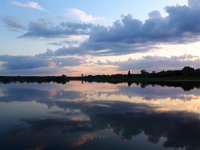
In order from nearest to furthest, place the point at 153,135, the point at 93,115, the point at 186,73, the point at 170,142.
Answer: the point at 170,142 → the point at 153,135 → the point at 93,115 → the point at 186,73

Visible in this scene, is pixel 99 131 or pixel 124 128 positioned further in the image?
pixel 124 128

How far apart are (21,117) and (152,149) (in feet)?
47.1

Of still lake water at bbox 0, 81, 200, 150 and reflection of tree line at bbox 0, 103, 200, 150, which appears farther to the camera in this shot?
reflection of tree line at bbox 0, 103, 200, 150

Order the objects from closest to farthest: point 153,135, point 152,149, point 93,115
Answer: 1. point 152,149
2. point 153,135
3. point 93,115

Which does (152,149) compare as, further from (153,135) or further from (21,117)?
(21,117)

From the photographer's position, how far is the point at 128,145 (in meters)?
16.2

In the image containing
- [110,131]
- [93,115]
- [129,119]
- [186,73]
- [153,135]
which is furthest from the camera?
[186,73]

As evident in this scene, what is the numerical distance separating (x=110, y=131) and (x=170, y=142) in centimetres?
454

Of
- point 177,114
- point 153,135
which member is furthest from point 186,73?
point 153,135

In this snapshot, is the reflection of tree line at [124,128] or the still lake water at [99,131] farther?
the reflection of tree line at [124,128]

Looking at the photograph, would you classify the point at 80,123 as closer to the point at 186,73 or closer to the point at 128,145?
the point at 128,145

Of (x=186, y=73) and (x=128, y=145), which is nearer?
(x=128, y=145)

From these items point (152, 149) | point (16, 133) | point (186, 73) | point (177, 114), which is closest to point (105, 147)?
point (152, 149)

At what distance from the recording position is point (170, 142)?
17.1 metres
